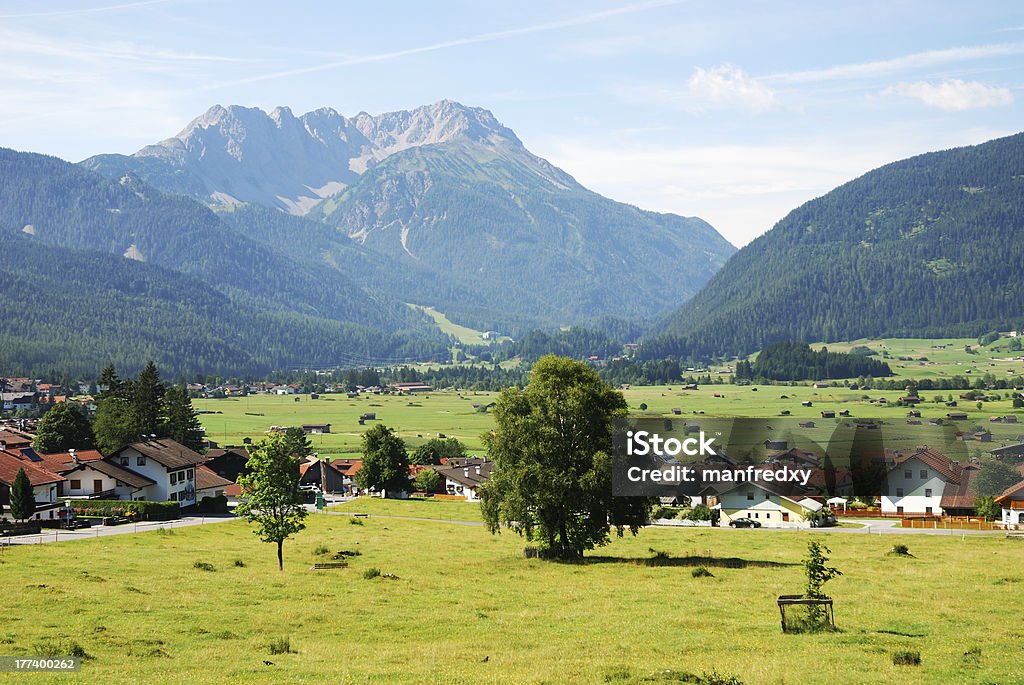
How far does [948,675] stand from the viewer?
87.2 feet

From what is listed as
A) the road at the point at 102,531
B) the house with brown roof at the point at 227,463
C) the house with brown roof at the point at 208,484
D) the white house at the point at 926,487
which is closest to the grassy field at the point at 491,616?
the road at the point at 102,531

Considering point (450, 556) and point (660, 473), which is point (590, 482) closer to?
point (660, 473)

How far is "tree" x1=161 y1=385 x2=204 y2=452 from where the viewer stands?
123 metres

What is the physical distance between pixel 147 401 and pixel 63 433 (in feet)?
31.9

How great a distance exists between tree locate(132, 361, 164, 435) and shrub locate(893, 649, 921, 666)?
101382 millimetres

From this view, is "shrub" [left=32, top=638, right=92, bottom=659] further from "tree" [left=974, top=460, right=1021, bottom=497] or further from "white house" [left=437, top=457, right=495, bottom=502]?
"tree" [left=974, top=460, right=1021, bottom=497]

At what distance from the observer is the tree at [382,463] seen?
116m

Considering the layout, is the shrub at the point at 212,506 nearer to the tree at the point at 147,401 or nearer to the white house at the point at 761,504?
the tree at the point at 147,401

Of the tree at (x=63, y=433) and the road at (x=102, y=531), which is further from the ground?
the tree at (x=63, y=433)

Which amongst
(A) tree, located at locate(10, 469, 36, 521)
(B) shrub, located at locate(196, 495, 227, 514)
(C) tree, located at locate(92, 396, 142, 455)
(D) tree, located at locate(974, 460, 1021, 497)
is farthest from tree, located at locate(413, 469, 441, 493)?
(D) tree, located at locate(974, 460, 1021, 497)

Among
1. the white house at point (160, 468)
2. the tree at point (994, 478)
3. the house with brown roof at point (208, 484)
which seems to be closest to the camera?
the white house at point (160, 468)

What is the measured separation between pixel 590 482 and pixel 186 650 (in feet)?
87.7

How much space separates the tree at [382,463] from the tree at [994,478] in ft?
207

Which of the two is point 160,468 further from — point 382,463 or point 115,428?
point 382,463
